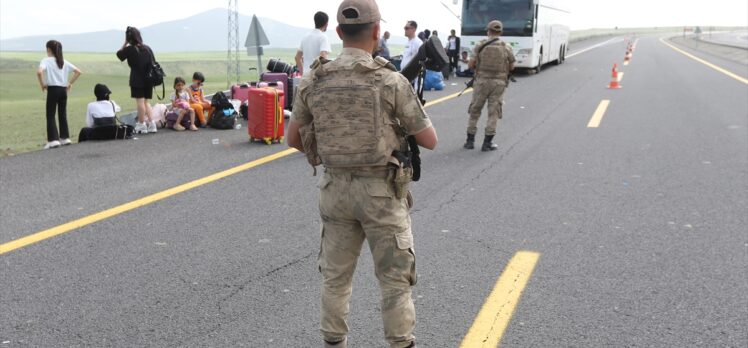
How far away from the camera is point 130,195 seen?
250 inches

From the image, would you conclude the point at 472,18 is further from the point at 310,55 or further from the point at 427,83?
the point at 310,55

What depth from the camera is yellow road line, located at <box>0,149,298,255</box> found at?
4.90m

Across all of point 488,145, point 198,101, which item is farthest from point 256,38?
point 488,145

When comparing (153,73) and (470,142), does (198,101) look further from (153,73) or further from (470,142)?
(470,142)

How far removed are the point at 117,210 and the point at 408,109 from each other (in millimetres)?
4090

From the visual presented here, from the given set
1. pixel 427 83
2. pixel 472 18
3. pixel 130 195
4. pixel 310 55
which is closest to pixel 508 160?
pixel 310 55

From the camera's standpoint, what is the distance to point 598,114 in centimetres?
1252

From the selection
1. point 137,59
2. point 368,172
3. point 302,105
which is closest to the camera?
point 368,172

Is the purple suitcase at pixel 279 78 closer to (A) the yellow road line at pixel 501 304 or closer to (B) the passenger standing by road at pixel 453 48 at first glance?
(A) the yellow road line at pixel 501 304

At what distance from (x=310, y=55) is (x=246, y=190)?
3498 millimetres

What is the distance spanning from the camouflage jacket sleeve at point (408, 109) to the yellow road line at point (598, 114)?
9096 millimetres

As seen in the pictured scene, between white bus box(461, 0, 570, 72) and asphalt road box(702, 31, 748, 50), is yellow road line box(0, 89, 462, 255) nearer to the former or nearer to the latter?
white bus box(461, 0, 570, 72)

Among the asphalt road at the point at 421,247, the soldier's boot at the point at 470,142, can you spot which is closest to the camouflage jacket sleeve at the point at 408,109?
the asphalt road at the point at 421,247

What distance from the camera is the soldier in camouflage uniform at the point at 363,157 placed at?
2609mm
